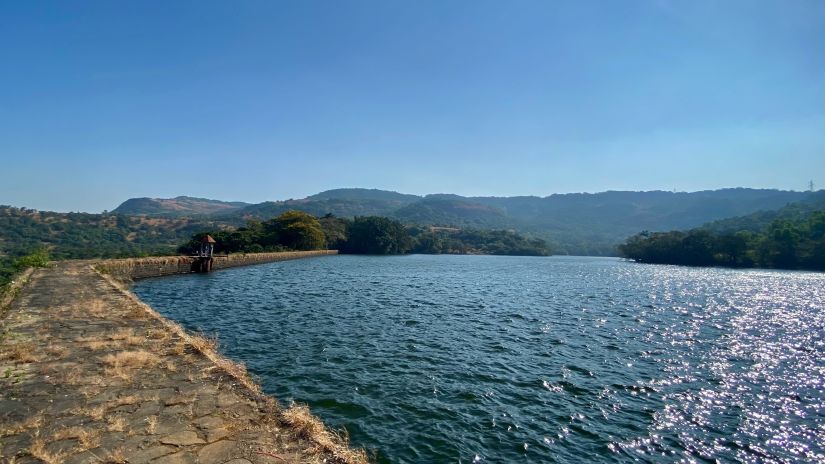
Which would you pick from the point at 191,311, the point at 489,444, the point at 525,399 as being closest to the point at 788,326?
the point at 525,399

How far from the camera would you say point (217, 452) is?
541 centimetres

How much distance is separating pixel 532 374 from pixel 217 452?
10.6m

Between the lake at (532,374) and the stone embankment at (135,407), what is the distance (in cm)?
256

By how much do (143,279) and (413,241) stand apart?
122918 mm

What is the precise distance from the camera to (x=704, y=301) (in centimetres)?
3500

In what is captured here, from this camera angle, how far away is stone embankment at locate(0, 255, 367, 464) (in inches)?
211

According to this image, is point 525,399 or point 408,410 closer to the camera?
point 408,410

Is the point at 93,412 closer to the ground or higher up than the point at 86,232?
closer to the ground

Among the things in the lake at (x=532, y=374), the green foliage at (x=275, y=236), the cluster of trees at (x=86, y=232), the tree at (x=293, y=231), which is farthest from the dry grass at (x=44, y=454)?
the tree at (x=293, y=231)

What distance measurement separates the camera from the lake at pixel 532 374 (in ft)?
30.0

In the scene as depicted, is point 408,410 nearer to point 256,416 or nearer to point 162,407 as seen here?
point 256,416

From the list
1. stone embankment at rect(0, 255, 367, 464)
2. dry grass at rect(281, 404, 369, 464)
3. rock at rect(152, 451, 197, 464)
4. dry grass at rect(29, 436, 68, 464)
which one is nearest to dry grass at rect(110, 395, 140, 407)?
stone embankment at rect(0, 255, 367, 464)

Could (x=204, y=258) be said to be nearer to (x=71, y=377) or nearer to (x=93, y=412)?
(x=71, y=377)

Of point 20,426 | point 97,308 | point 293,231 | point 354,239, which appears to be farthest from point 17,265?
point 354,239
